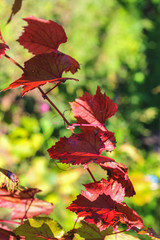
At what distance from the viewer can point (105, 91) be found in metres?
1.87

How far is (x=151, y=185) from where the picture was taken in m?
1.98

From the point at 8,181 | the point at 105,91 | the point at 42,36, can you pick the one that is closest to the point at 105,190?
the point at 8,181

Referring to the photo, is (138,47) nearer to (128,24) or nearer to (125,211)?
(128,24)

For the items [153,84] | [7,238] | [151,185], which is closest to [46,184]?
[151,185]

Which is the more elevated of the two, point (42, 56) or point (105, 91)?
point (105, 91)

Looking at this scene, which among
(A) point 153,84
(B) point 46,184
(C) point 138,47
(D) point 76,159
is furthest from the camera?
(C) point 138,47

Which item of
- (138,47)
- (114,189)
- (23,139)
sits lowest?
(114,189)

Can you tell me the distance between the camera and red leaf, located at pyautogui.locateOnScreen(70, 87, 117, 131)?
0.46 meters

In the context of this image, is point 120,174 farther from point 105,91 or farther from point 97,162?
point 105,91

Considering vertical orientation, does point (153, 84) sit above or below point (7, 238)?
above

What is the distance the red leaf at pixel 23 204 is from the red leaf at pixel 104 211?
55 mm

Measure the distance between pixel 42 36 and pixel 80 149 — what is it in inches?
6.7

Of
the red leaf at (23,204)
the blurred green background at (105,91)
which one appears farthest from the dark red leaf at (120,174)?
the blurred green background at (105,91)

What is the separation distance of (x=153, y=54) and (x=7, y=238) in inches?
138
